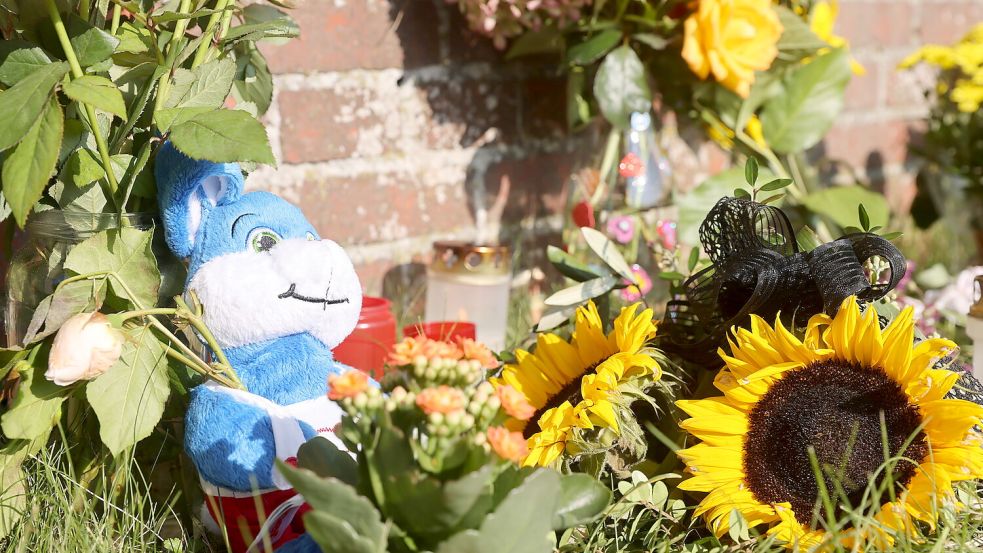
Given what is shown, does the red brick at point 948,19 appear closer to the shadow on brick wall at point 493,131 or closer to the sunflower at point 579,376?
the shadow on brick wall at point 493,131

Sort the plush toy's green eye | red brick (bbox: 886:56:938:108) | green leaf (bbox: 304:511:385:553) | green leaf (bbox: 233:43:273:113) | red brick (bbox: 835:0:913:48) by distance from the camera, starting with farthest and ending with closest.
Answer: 1. red brick (bbox: 886:56:938:108)
2. red brick (bbox: 835:0:913:48)
3. green leaf (bbox: 233:43:273:113)
4. the plush toy's green eye
5. green leaf (bbox: 304:511:385:553)

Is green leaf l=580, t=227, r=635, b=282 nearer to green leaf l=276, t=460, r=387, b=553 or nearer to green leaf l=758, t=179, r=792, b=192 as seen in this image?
green leaf l=758, t=179, r=792, b=192

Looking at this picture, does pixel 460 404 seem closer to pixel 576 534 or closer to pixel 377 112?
pixel 576 534

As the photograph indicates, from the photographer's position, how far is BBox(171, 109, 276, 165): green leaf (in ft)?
2.07

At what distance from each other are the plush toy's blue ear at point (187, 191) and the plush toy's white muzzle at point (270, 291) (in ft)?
0.13

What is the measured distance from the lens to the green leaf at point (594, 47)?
1.23 m

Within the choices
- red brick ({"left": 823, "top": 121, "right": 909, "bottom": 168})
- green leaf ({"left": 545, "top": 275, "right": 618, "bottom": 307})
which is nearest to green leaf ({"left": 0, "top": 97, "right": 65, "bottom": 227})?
green leaf ({"left": 545, "top": 275, "right": 618, "bottom": 307})

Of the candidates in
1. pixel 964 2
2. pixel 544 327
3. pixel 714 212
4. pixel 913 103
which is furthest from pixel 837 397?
pixel 964 2

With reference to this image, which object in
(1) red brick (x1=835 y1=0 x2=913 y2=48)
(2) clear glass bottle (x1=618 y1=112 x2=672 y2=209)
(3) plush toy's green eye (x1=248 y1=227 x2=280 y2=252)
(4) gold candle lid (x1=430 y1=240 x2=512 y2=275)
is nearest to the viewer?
(3) plush toy's green eye (x1=248 y1=227 x2=280 y2=252)

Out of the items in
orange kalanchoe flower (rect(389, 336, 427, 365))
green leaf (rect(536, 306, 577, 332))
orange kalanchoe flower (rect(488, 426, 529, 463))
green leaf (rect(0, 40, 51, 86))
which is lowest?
green leaf (rect(536, 306, 577, 332))

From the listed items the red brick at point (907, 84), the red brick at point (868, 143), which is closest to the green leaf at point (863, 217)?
the red brick at point (868, 143)

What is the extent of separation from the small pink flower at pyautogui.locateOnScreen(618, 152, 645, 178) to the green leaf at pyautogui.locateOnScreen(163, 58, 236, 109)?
640 mm

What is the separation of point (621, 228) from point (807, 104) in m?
0.39

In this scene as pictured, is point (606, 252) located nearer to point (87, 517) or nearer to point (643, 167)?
point (643, 167)
